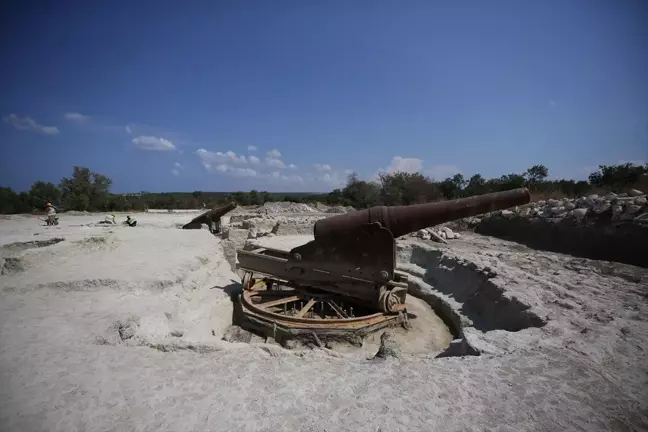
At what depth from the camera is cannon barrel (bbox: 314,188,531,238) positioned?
4.41 m

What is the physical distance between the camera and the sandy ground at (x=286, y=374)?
197cm

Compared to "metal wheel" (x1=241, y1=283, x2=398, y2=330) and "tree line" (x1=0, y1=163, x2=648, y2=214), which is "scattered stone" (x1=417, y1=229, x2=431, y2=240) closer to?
"metal wheel" (x1=241, y1=283, x2=398, y2=330)

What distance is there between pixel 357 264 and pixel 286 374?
2.58 meters

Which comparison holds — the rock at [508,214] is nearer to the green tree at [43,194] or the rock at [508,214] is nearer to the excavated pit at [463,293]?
the excavated pit at [463,293]

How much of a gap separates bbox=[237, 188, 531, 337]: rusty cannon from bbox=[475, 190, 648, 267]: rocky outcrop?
4598 mm

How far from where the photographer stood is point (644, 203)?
6.87 metres

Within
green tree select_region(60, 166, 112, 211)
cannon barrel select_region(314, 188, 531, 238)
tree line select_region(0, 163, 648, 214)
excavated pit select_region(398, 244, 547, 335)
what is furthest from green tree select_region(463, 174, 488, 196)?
green tree select_region(60, 166, 112, 211)

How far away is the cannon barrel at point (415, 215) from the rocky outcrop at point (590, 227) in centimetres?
464

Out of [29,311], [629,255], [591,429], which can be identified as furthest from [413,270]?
[29,311]

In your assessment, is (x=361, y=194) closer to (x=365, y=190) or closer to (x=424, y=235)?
(x=365, y=190)

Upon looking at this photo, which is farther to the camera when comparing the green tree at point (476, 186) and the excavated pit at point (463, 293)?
the green tree at point (476, 186)

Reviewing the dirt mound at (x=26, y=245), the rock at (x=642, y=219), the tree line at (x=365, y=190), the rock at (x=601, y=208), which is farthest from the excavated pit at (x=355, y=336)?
the tree line at (x=365, y=190)

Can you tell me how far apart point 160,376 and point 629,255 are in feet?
29.3

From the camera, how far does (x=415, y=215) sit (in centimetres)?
466
